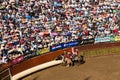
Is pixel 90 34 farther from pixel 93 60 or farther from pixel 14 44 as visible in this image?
pixel 14 44

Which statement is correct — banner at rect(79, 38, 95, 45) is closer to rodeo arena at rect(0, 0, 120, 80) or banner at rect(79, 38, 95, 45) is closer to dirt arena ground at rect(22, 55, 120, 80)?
rodeo arena at rect(0, 0, 120, 80)

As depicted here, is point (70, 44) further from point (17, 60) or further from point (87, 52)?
point (17, 60)

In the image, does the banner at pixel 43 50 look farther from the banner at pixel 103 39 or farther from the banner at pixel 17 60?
the banner at pixel 103 39

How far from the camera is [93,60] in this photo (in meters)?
27.2

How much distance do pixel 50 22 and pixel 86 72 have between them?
755cm

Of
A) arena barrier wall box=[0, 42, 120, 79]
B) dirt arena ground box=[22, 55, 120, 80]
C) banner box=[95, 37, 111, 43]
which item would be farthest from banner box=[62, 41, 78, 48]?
banner box=[95, 37, 111, 43]

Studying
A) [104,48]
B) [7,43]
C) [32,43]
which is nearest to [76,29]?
[104,48]

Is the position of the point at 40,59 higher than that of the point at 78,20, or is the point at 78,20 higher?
the point at 78,20

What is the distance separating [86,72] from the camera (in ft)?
79.0

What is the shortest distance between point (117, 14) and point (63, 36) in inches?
335

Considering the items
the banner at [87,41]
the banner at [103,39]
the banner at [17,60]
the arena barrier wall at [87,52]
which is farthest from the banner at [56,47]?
the banner at [103,39]

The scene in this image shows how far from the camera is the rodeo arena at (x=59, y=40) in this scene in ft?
77.8

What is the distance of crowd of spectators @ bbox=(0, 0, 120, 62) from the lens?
83.5ft

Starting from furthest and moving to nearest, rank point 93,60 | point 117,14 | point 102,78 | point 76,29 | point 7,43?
point 117,14
point 76,29
point 93,60
point 7,43
point 102,78
